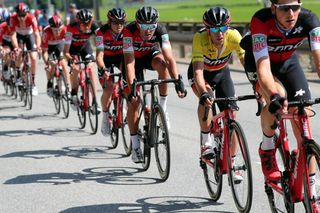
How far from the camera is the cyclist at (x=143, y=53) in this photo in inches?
→ 332

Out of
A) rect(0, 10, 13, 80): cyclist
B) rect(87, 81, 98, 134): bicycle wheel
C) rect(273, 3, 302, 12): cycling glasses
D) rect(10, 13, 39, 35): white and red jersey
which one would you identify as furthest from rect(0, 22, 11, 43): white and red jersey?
rect(273, 3, 302, 12): cycling glasses

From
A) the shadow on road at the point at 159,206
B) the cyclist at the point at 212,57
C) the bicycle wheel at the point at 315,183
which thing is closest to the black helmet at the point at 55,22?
the cyclist at the point at 212,57

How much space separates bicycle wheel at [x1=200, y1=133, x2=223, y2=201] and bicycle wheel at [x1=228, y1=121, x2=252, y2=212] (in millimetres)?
278

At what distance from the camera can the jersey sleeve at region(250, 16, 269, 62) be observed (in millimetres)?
5778

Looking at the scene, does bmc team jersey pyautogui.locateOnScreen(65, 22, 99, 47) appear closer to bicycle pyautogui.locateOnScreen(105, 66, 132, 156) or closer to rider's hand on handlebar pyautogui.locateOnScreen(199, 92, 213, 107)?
bicycle pyautogui.locateOnScreen(105, 66, 132, 156)

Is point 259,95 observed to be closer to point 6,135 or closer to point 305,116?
point 305,116

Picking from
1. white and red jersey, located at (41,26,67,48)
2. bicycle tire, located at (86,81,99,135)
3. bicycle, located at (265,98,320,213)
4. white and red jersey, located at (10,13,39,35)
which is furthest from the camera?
white and red jersey, located at (10,13,39,35)

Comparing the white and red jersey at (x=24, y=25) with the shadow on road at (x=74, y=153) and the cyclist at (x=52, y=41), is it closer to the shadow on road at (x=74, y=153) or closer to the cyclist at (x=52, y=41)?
the cyclist at (x=52, y=41)

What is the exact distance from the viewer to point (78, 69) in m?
12.5

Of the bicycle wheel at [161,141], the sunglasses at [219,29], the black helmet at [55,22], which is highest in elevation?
the black helmet at [55,22]

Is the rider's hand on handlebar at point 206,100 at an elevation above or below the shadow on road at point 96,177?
above

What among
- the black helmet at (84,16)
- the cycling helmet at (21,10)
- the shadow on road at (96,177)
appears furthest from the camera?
Result: the cycling helmet at (21,10)

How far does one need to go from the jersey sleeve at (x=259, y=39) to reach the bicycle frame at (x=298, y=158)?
58 centimetres

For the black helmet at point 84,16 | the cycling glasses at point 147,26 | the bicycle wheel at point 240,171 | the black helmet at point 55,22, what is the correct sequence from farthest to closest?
1. the black helmet at point 55,22
2. the black helmet at point 84,16
3. the cycling glasses at point 147,26
4. the bicycle wheel at point 240,171
